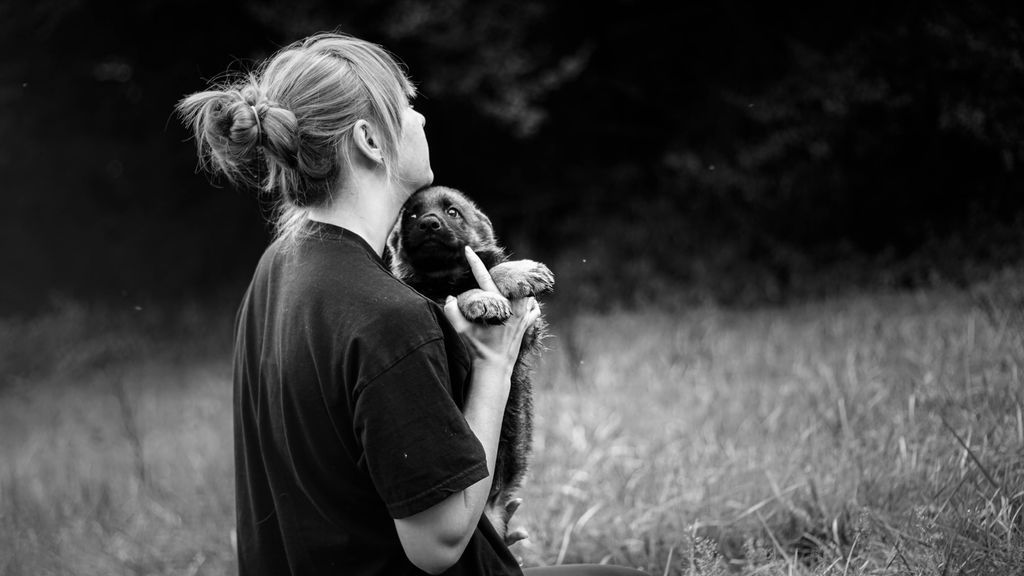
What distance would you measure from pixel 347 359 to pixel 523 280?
103 cm

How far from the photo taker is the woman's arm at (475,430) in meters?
1.79

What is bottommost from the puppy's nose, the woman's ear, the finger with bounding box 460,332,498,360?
the puppy's nose

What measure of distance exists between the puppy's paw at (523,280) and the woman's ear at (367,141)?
0.72 m

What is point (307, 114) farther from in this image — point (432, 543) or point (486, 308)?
point (432, 543)

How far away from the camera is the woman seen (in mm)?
1755

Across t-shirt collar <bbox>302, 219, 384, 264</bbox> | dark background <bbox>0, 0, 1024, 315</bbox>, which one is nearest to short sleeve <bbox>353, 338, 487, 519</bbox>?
t-shirt collar <bbox>302, 219, 384, 264</bbox>

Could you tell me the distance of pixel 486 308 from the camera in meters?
2.31

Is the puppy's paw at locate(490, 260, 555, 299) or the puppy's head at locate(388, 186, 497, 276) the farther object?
the puppy's head at locate(388, 186, 497, 276)

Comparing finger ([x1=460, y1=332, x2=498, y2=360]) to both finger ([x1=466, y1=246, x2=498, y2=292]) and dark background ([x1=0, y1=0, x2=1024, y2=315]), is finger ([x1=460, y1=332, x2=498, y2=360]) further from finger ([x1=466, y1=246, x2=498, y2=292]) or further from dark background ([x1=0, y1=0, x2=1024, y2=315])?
dark background ([x1=0, y1=0, x2=1024, y2=315])

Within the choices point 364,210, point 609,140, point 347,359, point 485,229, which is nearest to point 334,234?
point 364,210

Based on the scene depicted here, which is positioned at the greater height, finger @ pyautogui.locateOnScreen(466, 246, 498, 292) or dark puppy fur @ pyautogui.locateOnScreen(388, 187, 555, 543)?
finger @ pyautogui.locateOnScreen(466, 246, 498, 292)

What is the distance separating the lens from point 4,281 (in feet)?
40.3

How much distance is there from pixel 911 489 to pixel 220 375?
6651 millimetres

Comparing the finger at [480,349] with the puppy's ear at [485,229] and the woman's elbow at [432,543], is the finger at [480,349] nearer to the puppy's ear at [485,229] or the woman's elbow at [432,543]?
the woman's elbow at [432,543]
